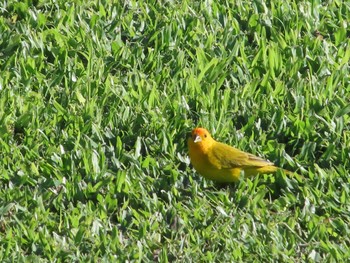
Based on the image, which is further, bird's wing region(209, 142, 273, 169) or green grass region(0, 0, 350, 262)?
bird's wing region(209, 142, 273, 169)

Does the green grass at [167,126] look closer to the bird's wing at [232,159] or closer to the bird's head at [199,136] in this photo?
the bird's wing at [232,159]

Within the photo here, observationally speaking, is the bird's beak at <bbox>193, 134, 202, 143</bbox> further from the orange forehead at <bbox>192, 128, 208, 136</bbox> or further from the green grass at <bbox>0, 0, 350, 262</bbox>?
the green grass at <bbox>0, 0, 350, 262</bbox>

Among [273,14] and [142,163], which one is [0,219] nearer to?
[142,163]

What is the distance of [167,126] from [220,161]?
2.14ft

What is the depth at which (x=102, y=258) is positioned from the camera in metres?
6.47

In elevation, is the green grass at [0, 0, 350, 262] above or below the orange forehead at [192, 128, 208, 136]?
below

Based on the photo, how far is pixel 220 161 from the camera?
7145 mm

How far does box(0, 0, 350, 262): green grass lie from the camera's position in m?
6.69

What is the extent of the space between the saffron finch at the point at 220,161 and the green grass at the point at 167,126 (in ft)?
0.29

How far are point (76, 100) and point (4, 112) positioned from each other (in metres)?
0.55

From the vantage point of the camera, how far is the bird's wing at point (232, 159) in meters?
7.14

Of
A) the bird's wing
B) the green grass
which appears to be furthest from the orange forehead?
the green grass

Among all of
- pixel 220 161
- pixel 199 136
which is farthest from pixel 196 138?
pixel 220 161

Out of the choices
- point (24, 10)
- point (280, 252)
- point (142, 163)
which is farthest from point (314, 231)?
point (24, 10)
